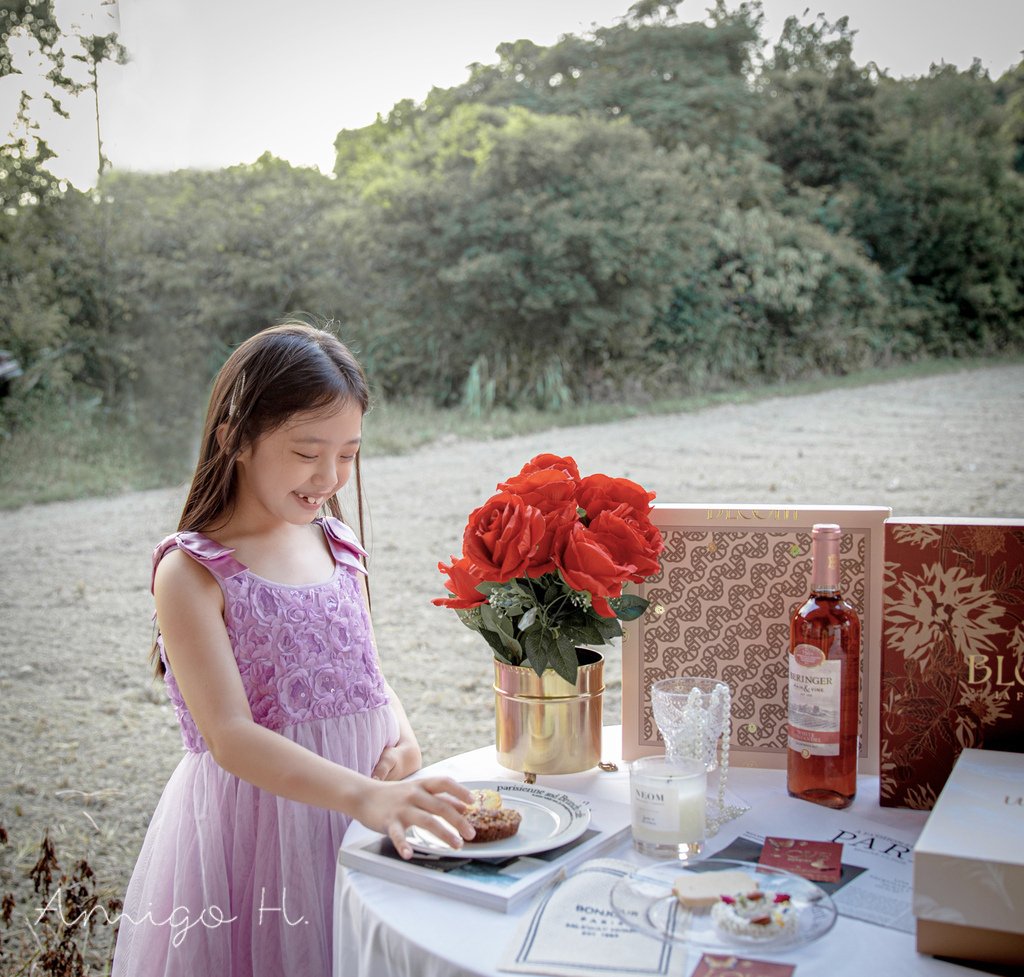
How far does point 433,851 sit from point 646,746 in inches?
12.6

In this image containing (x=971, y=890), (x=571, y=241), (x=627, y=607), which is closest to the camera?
(x=971, y=890)

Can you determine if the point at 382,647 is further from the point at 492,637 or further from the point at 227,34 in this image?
the point at 492,637

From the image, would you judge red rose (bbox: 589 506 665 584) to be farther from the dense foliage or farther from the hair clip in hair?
the dense foliage

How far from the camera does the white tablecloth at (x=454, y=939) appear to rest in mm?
691

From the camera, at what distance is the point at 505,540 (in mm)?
954

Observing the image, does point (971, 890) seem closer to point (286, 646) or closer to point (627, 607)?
point (627, 607)

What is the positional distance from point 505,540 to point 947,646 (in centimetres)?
39

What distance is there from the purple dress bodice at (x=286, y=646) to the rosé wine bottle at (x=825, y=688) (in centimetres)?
51

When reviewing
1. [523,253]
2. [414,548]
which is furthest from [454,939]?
[523,253]

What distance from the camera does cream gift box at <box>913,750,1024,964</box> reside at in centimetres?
66

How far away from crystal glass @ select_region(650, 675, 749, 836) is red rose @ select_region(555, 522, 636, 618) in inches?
3.7

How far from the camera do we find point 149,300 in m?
4.07

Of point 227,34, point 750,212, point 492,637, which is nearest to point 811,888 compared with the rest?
point 492,637

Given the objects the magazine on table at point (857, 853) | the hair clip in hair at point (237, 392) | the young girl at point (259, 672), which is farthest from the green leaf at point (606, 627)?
the hair clip in hair at point (237, 392)
